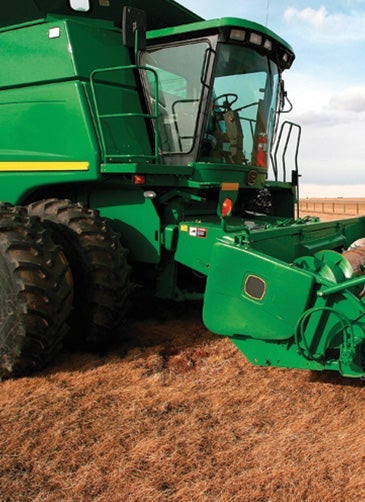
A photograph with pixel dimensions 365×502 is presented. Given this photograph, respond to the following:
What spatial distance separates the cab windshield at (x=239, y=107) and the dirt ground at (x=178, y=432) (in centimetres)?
177

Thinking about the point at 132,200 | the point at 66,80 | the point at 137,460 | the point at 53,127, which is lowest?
the point at 137,460

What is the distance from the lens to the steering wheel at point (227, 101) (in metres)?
4.10

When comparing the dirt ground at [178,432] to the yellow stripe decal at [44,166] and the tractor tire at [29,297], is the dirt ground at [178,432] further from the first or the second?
the yellow stripe decal at [44,166]

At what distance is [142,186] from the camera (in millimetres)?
3814

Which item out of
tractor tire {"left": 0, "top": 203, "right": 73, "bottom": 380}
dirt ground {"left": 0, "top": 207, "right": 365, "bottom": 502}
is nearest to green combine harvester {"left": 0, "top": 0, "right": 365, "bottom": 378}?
tractor tire {"left": 0, "top": 203, "right": 73, "bottom": 380}

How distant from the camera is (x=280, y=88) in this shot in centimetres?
483

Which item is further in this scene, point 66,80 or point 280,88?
point 280,88

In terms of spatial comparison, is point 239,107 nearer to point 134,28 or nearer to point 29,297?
point 134,28

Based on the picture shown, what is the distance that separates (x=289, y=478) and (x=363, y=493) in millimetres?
309

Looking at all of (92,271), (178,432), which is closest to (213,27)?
(92,271)

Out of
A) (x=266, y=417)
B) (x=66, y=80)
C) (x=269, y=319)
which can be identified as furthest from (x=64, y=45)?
(x=266, y=417)

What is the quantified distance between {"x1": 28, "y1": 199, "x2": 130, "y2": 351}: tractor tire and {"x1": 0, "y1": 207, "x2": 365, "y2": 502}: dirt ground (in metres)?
0.21

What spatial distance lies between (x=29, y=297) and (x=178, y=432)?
126 cm

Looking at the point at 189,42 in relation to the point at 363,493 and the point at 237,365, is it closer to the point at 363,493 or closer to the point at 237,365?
the point at 237,365
